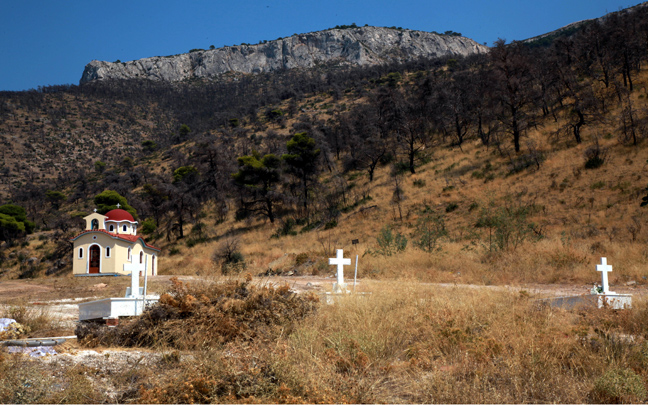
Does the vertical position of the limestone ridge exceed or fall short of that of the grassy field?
it exceeds it

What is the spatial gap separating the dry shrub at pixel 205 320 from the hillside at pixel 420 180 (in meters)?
3.08

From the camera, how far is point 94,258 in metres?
29.3

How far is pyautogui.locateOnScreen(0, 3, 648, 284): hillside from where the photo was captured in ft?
56.9

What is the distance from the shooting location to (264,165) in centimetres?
3931

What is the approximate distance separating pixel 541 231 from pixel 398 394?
59.7 feet

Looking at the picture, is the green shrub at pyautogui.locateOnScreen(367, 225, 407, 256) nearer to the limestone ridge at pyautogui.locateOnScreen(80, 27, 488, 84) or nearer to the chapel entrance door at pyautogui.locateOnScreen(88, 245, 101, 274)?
the chapel entrance door at pyautogui.locateOnScreen(88, 245, 101, 274)

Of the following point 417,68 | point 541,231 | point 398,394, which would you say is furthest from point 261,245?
point 417,68

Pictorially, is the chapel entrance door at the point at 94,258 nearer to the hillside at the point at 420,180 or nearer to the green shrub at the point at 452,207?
the hillside at the point at 420,180

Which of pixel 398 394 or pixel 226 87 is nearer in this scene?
pixel 398 394

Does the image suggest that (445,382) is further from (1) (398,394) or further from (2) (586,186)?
(2) (586,186)

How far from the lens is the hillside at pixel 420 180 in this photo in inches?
683

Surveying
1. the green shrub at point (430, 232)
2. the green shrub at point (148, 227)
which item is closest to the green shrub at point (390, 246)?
the green shrub at point (430, 232)

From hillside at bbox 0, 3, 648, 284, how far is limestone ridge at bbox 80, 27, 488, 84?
6822 cm

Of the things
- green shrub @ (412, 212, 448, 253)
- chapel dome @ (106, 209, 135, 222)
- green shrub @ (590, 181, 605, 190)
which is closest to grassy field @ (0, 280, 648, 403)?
green shrub @ (412, 212, 448, 253)
